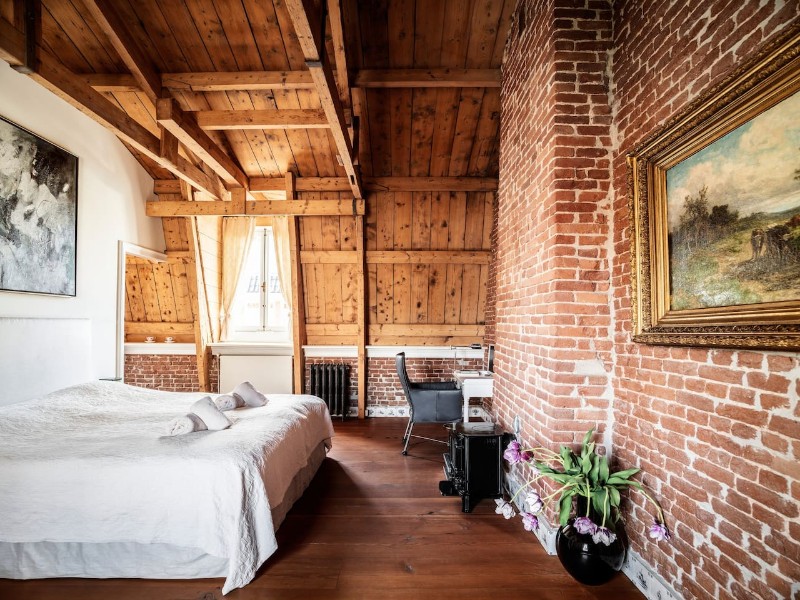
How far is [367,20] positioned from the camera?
11.5ft

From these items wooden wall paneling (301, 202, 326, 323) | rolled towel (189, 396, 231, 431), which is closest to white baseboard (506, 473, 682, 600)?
rolled towel (189, 396, 231, 431)

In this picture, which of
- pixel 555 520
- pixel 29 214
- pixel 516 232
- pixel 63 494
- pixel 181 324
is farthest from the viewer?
pixel 181 324

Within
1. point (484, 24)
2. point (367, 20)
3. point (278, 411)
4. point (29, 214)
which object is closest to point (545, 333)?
point (278, 411)

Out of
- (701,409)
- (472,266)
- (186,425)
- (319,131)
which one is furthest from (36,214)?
(701,409)

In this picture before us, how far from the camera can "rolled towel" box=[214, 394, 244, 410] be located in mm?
3266

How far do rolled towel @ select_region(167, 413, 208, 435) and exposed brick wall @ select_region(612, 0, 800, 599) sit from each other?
2.49m

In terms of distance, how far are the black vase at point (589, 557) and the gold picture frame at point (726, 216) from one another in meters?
1.04

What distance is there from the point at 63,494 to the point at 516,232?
312cm

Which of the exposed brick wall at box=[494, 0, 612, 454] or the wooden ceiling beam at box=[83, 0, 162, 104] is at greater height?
the wooden ceiling beam at box=[83, 0, 162, 104]

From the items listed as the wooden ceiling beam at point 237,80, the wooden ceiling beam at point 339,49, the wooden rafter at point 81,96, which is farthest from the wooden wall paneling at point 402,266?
the wooden rafter at point 81,96

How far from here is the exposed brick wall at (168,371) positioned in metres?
5.85

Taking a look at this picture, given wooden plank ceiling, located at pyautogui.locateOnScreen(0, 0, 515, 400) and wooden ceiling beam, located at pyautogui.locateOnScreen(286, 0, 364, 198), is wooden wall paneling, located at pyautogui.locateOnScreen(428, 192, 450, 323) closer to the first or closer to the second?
wooden plank ceiling, located at pyautogui.locateOnScreen(0, 0, 515, 400)

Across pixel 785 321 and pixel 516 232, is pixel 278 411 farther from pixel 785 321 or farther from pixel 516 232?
pixel 785 321

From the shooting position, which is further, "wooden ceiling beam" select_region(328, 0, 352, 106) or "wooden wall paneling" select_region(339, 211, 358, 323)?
"wooden wall paneling" select_region(339, 211, 358, 323)
